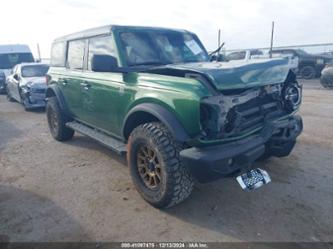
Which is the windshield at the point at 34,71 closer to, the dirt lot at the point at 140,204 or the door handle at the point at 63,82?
the door handle at the point at 63,82

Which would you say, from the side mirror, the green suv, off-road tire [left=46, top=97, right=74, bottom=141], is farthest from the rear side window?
the side mirror

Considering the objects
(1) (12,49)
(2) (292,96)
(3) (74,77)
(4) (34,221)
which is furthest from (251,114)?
(1) (12,49)

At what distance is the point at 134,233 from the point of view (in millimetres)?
2975

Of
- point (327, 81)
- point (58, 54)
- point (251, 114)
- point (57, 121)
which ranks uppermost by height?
point (58, 54)

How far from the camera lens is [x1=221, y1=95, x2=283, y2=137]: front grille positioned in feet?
9.83

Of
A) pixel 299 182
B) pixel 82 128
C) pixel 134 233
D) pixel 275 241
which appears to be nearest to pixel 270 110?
pixel 299 182

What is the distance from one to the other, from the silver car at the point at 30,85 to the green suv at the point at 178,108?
530cm

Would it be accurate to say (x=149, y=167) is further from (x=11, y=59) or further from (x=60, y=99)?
(x=11, y=59)

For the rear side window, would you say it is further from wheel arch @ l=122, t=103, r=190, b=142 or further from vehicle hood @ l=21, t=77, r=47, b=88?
vehicle hood @ l=21, t=77, r=47, b=88

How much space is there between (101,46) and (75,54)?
1.08m

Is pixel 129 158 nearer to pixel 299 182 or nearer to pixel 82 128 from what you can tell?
pixel 82 128

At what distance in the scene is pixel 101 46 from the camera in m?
4.41

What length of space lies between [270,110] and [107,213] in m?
2.21

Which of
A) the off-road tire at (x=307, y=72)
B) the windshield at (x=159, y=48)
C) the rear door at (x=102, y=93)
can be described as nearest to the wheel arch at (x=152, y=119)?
the rear door at (x=102, y=93)
